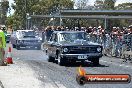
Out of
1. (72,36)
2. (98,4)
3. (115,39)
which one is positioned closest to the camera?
(72,36)

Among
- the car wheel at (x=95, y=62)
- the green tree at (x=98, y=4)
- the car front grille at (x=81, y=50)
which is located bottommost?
the car wheel at (x=95, y=62)

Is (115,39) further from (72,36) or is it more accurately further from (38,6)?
(38,6)

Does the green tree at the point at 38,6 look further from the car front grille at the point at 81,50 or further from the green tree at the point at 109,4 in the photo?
the car front grille at the point at 81,50

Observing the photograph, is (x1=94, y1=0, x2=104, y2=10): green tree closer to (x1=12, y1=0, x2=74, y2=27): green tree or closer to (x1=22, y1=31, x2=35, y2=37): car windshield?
(x1=12, y1=0, x2=74, y2=27): green tree

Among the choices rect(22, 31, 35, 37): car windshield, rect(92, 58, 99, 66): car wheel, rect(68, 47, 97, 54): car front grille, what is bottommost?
rect(92, 58, 99, 66): car wheel

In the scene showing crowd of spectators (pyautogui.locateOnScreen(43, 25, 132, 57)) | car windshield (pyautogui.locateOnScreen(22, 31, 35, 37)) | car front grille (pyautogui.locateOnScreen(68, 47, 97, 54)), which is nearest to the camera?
car front grille (pyautogui.locateOnScreen(68, 47, 97, 54))

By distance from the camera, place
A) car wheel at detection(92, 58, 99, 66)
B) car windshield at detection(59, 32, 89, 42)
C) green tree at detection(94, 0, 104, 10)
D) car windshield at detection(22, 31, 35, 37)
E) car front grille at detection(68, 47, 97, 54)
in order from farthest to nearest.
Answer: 1. green tree at detection(94, 0, 104, 10)
2. car windshield at detection(22, 31, 35, 37)
3. car windshield at detection(59, 32, 89, 42)
4. car wheel at detection(92, 58, 99, 66)
5. car front grille at detection(68, 47, 97, 54)

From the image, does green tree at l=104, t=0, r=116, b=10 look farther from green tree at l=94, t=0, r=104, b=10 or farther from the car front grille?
the car front grille

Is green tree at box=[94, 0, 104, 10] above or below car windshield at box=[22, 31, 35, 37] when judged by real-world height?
above

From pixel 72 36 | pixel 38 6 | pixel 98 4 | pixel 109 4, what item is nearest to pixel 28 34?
pixel 72 36

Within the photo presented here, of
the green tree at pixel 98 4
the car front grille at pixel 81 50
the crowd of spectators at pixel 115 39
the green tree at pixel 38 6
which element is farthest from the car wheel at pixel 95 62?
the green tree at pixel 98 4

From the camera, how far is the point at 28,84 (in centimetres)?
1120

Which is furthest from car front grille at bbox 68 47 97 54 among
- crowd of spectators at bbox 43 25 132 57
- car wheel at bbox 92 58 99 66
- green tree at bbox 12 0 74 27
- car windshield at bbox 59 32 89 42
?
green tree at bbox 12 0 74 27

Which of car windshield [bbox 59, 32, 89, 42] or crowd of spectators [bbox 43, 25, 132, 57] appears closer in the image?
car windshield [bbox 59, 32, 89, 42]
